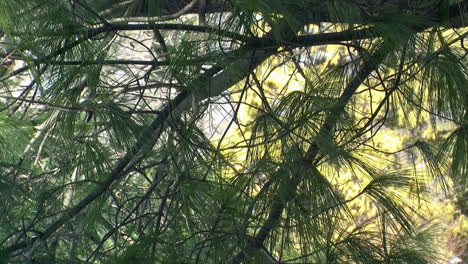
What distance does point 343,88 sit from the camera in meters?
1.35

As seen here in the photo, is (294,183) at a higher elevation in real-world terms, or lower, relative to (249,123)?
lower

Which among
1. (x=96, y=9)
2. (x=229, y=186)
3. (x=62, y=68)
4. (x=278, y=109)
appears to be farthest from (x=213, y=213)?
(x=96, y=9)

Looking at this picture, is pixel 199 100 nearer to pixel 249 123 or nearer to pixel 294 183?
pixel 249 123

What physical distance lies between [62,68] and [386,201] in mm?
554

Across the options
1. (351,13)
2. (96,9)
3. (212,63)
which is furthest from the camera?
(96,9)

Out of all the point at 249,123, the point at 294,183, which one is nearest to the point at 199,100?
the point at 249,123

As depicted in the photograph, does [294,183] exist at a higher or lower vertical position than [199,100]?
lower

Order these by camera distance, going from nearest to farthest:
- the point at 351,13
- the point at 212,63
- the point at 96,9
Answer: the point at 351,13, the point at 212,63, the point at 96,9

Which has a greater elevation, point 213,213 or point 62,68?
point 62,68

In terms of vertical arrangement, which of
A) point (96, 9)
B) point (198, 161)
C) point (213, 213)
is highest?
point (96, 9)

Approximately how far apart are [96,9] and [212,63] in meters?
0.27

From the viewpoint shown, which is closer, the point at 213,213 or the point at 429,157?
the point at 213,213

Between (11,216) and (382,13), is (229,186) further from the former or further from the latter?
(11,216)

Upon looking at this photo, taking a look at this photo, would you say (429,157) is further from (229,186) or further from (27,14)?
(27,14)
